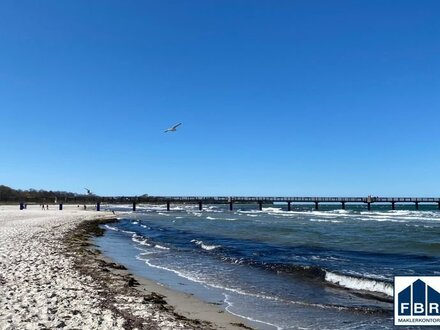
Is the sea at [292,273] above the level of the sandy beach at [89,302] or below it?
below

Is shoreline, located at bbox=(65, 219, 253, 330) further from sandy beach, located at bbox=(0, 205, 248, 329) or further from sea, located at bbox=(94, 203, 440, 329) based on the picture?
sea, located at bbox=(94, 203, 440, 329)

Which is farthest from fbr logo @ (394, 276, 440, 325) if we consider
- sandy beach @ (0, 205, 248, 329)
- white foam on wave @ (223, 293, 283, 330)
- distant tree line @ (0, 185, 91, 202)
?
distant tree line @ (0, 185, 91, 202)

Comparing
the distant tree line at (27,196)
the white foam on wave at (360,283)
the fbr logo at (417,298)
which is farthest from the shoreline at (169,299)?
the distant tree line at (27,196)

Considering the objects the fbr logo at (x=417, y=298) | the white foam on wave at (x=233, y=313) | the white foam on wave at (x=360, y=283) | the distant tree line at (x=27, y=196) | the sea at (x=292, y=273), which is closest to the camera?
the fbr logo at (x=417, y=298)

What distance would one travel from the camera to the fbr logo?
8078 mm

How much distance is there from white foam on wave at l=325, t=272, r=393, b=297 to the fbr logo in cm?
353

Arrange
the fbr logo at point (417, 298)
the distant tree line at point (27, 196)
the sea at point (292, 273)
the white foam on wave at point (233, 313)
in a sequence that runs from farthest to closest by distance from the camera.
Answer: the distant tree line at point (27, 196), the sea at point (292, 273), the white foam on wave at point (233, 313), the fbr logo at point (417, 298)

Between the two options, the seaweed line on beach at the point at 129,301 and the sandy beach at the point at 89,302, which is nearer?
the sandy beach at the point at 89,302

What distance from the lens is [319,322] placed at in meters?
8.74

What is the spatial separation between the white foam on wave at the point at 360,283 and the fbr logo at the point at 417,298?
3526 millimetres

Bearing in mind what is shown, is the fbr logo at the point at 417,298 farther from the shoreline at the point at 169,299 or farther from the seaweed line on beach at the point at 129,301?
the seaweed line on beach at the point at 129,301

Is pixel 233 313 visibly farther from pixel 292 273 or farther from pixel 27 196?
pixel 27 196

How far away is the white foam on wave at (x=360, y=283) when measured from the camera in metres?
12.1

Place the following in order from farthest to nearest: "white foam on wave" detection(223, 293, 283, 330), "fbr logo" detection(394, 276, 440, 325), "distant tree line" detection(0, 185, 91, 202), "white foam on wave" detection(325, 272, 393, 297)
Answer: "distant tree line" detection(0, 185, 91, 202)
"white foam on wave" detection(325, 272, 393, 297)
"white foam on wave" detection(223, 293, 283, 330)
"fbr logo" detection(394, 276, 440, 325)
